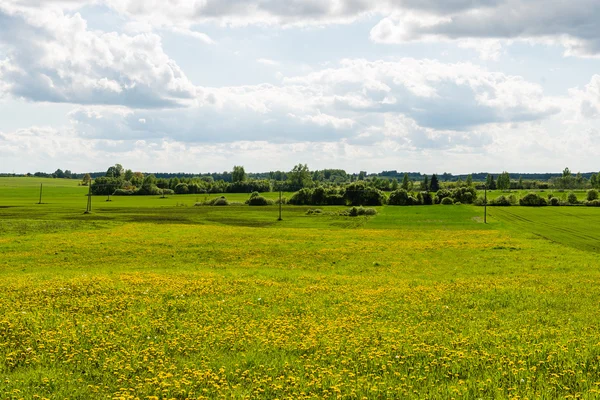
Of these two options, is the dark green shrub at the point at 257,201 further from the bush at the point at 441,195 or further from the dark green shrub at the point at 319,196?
the bush at the point at 441,195

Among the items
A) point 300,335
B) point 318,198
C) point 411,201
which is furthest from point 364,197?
point 300,335

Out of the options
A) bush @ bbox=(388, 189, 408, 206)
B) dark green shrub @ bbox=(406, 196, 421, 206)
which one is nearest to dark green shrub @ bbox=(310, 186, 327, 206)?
bush @ bbox=(388, 189, 408, 206)

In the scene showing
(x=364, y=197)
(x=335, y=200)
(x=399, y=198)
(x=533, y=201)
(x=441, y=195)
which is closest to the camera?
(x=364, y=197)

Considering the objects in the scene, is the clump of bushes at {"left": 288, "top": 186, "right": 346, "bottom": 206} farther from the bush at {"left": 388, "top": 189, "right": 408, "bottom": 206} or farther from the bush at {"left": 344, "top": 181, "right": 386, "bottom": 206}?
the bush at {"left": 388, "top": 189, "right": 408, "bottom": 206}

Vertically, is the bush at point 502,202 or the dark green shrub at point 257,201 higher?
the bush at point 502,202

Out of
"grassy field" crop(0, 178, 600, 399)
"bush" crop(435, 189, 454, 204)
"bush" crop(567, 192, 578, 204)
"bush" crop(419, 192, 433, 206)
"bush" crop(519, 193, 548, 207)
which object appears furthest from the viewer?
"bush" crop(435, 189, 454, 204)

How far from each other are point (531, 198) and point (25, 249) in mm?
159692

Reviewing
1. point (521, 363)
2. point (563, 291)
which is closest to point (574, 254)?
point (563, 291)

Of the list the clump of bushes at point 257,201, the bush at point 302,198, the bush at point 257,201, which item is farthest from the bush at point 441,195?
the bush at point 257,201

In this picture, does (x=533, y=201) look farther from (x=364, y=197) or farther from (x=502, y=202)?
(x=364, y=197)

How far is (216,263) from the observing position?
37781 millimetres

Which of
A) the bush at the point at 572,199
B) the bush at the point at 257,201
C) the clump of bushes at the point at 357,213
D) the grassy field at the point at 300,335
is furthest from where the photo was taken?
the bush at the point at 572,199

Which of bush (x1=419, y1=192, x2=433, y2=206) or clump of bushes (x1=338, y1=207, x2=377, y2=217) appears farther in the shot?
bush (x1=419, y1=192, x2=433, y2=206)

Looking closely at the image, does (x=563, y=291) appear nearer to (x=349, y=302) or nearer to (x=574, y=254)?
(x=349, y=302)
